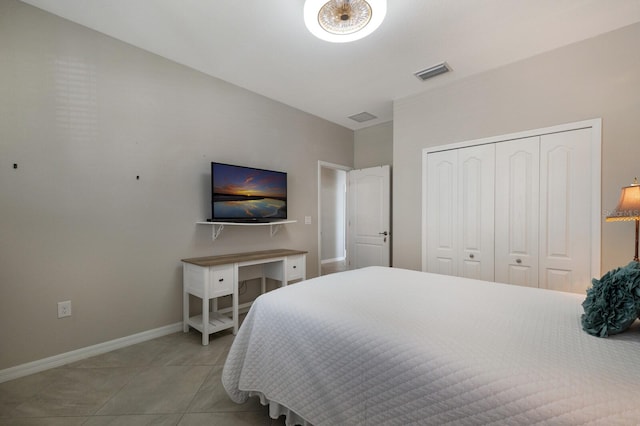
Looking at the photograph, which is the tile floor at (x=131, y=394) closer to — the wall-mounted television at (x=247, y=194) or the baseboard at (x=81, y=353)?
the baseboard at (x=81, y=353)

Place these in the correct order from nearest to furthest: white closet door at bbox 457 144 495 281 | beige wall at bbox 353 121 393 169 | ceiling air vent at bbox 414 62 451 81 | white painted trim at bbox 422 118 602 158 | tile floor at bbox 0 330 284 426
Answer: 1. tile floor at bbox 0 330 284 426
2. white painted trim at bbox 422 118 602 158
3. ceiling air vent at bbox 414 62 451 81
4. white closet door at bbox 457 144 495 281
5. beige wall at bbox 353 121 393 169

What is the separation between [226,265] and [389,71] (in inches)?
99.6

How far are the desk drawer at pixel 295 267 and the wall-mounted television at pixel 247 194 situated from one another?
1.89ft

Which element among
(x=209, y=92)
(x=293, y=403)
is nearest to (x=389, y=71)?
(x=209, y=92)

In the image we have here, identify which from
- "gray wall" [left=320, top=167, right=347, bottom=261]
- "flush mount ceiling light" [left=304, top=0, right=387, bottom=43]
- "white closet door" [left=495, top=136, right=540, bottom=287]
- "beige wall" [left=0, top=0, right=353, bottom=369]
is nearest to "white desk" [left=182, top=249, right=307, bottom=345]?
"beige wall" [left=0, top=0, right=353, bottom=369]

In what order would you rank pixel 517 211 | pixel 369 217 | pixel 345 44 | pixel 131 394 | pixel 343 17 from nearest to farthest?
1. pixel 131 394
2. pixel 343 17
3. pixel 345 44
4. pixel 517 211
5. pixel 369 217

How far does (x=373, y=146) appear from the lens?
4.69 meters

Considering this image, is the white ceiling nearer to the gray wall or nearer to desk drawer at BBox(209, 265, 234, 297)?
desk drawer at BBox(209, 265, 234, 297)

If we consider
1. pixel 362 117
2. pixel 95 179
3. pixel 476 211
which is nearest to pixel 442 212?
pixel 476 211

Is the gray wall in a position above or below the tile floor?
above

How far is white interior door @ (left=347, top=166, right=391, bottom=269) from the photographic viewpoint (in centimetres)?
425

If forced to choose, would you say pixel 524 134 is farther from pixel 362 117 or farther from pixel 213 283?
pixel 213 283

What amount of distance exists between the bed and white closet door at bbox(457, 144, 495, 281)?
1.24 meters

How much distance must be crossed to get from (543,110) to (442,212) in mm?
1305
